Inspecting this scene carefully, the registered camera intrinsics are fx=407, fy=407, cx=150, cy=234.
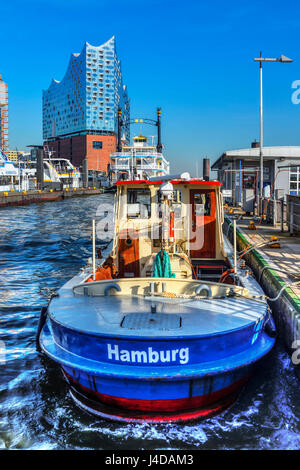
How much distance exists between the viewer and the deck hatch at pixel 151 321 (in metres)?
5.13

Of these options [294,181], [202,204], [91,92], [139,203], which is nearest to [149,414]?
[139,203]

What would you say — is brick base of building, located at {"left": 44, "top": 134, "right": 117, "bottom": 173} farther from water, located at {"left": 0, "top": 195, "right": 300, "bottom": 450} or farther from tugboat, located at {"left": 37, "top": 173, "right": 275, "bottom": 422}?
tugboat, located at {"left": 37, "top": 173, "right": 275, "bottom": 422}

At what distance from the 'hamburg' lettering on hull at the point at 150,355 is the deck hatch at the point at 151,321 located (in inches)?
12.1

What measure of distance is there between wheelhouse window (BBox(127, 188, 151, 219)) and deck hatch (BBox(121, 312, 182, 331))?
13.0ft

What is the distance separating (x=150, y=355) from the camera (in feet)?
15.9

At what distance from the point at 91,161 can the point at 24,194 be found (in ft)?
283

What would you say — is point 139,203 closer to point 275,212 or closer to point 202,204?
point 202,204

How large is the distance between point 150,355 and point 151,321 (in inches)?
22.1

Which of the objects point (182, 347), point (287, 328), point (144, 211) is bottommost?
point (287, 328)

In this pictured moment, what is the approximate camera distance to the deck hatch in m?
5.13

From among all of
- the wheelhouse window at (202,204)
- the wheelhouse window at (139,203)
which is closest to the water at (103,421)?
the wheelhouse window at (139,203)

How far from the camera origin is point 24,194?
158 ft
